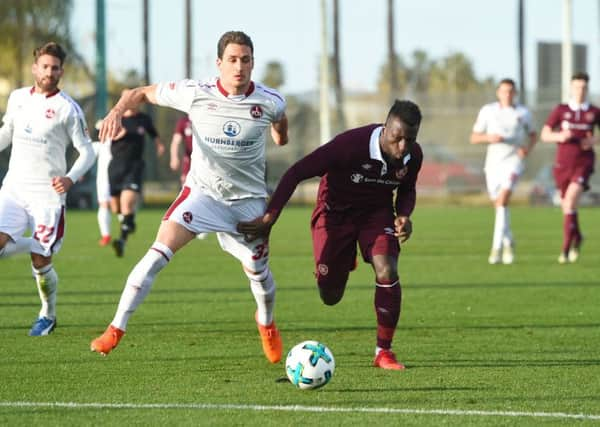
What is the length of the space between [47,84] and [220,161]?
2.04 meters

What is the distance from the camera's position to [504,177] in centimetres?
1691

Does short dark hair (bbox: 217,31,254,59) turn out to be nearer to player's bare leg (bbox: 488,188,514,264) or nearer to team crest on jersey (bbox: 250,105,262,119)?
team crest on jersey (bbox: 250,105,262,119)

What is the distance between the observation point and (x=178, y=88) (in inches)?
333

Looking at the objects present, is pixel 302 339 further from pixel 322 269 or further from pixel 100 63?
pixel 100 63

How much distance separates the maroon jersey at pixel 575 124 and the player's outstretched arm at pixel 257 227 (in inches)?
365

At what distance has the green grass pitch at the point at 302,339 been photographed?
6.82m

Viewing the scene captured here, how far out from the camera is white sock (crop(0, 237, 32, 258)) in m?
9.69

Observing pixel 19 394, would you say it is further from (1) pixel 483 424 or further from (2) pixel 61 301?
(2) pixel 61 301

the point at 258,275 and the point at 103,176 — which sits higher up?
the point at 103,176

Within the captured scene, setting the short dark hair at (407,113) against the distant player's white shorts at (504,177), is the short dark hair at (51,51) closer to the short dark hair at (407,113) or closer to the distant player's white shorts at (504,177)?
the short dark hair at (407,113)

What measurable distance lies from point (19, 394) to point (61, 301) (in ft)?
17.0

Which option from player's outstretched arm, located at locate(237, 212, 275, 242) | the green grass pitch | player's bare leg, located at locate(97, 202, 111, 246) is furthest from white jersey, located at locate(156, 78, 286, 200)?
player's bare leg, located at locate(97, 202, 111, 246)

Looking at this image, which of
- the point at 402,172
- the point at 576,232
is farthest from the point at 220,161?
the point at 576,232

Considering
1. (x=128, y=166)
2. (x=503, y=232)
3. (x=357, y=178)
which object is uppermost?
(x=357, y=178)
